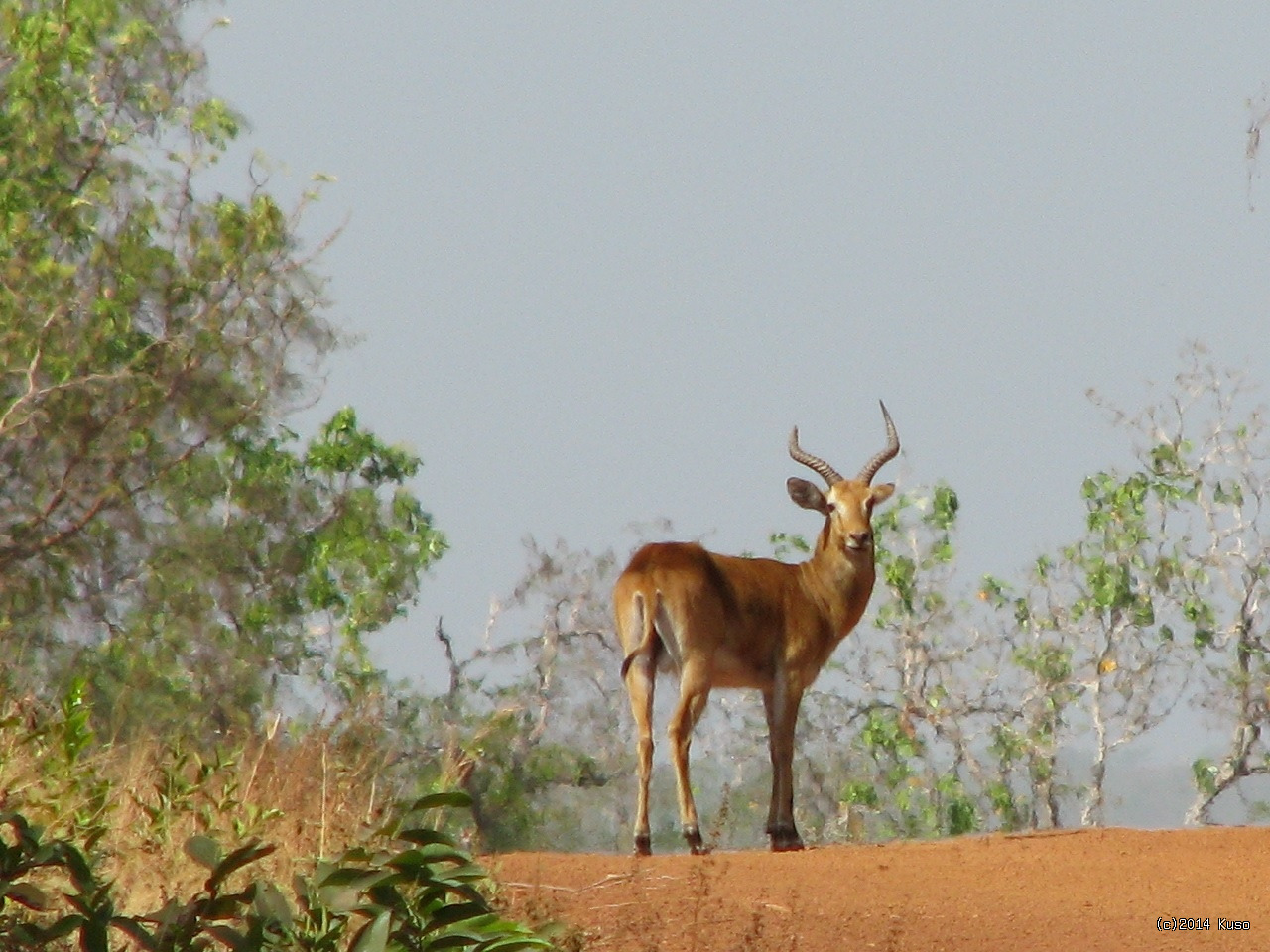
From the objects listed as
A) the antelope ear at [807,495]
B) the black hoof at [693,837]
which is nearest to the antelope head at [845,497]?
the antelope ear at [807,495]

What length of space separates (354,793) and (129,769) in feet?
2.79

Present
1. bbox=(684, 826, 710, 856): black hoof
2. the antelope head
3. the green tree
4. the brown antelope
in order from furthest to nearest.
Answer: the green tree < the antelope head < the brown antelope < bbox=(684, 826, 710, 856): black hoof

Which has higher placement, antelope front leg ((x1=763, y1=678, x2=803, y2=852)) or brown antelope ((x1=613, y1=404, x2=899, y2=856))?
brown antelope ((x1=613, y1=404, x2=899, y2=856))

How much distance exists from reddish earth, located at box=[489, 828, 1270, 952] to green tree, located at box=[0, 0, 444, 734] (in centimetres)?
984

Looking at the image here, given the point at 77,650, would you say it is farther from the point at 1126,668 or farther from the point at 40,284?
the point at 1126,668

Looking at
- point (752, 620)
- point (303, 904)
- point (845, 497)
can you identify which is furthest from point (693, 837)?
point (303, 904)

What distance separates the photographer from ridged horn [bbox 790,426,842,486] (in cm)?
1238

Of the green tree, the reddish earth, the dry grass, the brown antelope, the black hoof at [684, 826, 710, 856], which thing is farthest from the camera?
the green tree

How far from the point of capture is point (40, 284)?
17.1 metres

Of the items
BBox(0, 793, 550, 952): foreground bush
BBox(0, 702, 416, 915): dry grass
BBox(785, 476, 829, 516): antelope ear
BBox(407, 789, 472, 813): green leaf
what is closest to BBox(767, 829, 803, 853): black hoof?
BBox(785, 476, 829, 516): antelope ear

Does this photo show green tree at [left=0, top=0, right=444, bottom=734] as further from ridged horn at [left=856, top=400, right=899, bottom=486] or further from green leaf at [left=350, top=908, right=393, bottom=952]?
green leaf at [left=350, top=908, right=393, bottom=952]

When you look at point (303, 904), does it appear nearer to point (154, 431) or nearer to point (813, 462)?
point (813, 462)

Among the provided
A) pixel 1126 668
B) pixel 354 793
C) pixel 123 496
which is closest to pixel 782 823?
pixel 354 793

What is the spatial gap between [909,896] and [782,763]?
3.66 metres
